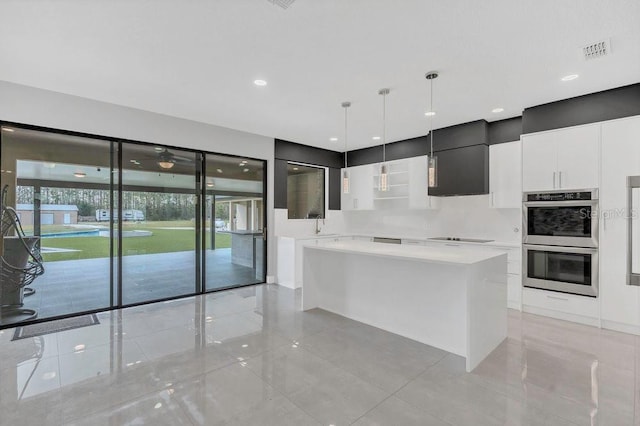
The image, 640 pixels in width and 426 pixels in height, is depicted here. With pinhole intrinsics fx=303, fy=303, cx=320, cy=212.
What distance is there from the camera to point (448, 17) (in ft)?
7.36

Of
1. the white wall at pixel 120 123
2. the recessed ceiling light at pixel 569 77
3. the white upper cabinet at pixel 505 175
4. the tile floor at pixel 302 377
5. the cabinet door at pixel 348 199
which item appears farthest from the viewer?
the cabinet door at pixel 348 199

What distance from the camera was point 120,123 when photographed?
4.13 meters

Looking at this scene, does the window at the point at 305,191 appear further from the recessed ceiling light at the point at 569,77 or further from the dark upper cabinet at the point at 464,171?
the recessed ceiling light at the point at 569,77

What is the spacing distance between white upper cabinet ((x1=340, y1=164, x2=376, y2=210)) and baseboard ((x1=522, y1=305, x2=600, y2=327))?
326cm

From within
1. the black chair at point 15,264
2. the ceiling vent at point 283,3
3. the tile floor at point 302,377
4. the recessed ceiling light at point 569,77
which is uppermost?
the ceiling vent at point 283,3

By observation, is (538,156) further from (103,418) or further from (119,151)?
(119,151)

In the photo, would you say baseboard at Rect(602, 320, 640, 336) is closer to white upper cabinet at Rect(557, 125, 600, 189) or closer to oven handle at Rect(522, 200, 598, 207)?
oven handle at Rect(522, 200, 598, 207)

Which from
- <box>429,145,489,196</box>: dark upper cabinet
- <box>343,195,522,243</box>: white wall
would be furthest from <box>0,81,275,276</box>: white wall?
<box>429,145,489,196</box>: dark upper cabinet

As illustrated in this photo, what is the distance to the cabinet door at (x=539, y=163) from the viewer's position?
3.89m

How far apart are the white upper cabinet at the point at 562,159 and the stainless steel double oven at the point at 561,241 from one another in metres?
0.12

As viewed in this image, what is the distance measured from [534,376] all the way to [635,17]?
112 inches

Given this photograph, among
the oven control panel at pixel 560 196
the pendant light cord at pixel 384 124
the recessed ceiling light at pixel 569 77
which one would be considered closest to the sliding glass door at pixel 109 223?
the pendant light cord at pixel 384 124

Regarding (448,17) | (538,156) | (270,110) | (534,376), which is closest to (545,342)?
(534,376)

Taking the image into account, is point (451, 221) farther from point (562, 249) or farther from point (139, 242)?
point (139, 242)
